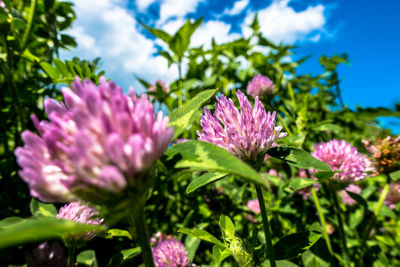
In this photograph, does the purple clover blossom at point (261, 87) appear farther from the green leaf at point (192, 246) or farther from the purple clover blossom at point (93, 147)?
the purple clover blossom at point (93, 147)

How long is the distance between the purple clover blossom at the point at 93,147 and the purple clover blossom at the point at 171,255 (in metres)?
1.00

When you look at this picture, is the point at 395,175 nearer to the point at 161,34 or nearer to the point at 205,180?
the point at 205,180

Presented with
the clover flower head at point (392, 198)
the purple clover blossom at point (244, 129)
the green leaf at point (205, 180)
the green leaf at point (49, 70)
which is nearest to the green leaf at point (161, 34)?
the green leaf at point (49, 70)

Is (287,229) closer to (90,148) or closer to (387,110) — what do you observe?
(387,110)

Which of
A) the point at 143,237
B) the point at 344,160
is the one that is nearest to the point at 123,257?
the point at 143,237

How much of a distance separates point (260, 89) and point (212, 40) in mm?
645

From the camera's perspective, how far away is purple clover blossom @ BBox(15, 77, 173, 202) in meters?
0.41

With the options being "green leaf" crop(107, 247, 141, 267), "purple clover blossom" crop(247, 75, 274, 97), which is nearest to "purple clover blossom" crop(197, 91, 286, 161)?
"green leaf" crop(107, 247, 141, 267)

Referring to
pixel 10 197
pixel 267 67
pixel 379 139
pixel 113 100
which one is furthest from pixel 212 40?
pixel 113 100

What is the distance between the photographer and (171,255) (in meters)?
1.33

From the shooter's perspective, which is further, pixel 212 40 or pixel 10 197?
pixel 212 40

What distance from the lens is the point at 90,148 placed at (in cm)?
41

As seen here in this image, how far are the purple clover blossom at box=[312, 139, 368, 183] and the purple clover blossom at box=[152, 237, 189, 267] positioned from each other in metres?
0.86

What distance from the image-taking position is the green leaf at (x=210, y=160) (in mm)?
405
